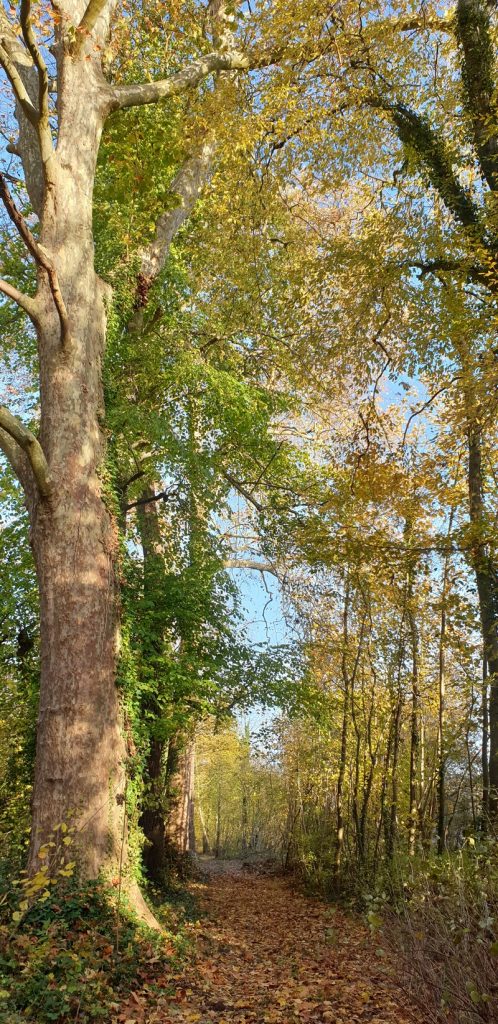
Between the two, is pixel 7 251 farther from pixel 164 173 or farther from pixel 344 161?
pixel 344 161

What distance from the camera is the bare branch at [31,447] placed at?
5681 millimetres

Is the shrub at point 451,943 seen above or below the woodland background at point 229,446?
below

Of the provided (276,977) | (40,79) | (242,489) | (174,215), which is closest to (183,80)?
(174,215)

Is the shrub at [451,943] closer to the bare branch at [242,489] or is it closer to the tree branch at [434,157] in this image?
the tree branch at [434,157]

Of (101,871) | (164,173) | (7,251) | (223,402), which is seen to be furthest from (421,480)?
(7,251)

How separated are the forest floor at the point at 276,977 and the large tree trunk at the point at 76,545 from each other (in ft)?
4.26

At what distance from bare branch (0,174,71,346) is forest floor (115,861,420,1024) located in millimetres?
5760

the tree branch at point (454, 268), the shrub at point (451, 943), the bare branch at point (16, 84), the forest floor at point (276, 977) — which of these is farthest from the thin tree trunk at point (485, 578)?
the bare branch at point (16, 84)

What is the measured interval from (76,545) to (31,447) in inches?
40.9

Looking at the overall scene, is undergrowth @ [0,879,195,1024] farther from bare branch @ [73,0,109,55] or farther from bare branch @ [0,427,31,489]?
bare branch @ [73,0,109,55]

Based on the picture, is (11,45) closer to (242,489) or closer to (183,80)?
(183,80)

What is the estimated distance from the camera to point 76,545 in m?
6.21

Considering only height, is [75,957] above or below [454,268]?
below

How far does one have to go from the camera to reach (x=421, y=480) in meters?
8.12
